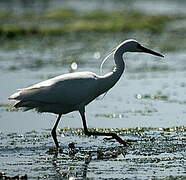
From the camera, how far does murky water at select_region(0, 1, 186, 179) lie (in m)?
9.79

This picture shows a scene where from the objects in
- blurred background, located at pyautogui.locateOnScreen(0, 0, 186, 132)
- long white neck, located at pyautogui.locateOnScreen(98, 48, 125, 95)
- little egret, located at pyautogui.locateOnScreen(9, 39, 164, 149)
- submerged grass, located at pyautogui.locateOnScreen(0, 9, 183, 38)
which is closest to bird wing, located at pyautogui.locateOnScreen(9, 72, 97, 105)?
little egret, located at pyautogui.locateOnScreen(9, 39, 164, 149)

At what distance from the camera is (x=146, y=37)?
3300 cm

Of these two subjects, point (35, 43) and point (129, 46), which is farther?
point (35, 43)

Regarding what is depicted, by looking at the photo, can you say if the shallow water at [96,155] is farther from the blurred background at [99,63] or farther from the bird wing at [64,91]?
the blurred background at [99,63]

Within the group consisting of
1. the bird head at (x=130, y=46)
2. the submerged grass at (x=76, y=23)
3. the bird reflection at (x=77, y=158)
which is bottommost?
the bird reflection at (x=77, y=158)

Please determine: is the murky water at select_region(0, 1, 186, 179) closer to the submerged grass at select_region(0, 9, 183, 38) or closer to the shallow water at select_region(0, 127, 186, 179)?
the shallow water at select_region(0, 127, 186, 179)

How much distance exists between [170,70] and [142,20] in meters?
18.1

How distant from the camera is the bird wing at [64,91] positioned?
37.4ft

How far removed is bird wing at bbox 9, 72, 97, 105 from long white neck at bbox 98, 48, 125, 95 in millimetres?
158

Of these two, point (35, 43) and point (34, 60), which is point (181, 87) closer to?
point (34, 60)

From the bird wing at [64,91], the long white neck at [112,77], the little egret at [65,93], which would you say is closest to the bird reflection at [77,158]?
the little egret at [65,93]

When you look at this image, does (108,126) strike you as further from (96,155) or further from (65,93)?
(96,155)

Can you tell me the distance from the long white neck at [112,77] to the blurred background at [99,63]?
1.77 m

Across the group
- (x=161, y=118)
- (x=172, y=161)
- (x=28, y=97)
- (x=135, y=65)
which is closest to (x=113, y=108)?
(x=161, y=118)
